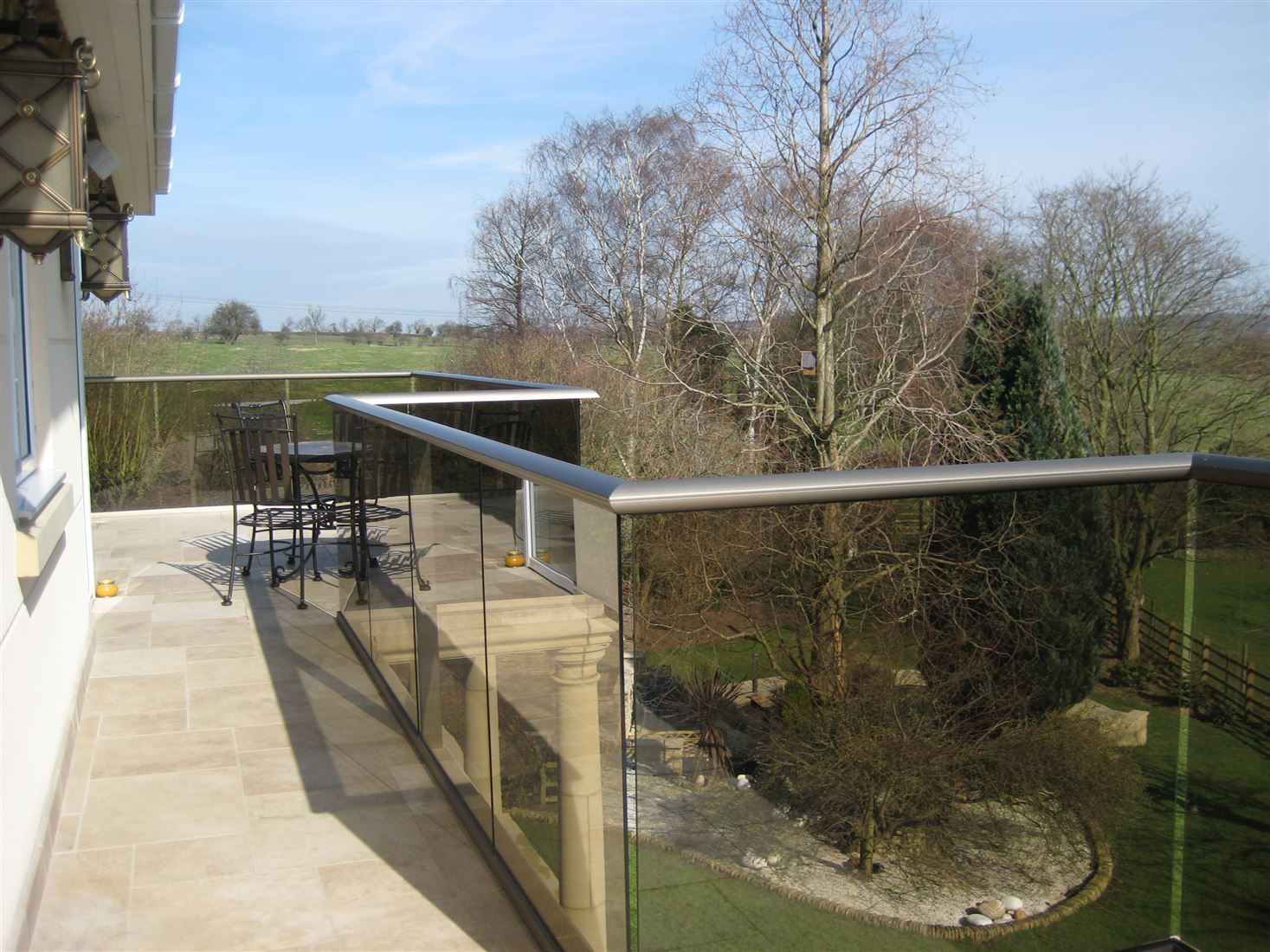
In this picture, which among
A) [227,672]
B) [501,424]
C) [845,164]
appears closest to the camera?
[227,672]

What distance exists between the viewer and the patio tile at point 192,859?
2.84 meters

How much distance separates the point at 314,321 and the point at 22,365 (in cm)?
2652

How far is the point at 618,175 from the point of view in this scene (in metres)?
24.8

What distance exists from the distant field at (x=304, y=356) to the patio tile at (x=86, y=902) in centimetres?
1273

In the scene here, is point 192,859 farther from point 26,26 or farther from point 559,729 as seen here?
point 26,26

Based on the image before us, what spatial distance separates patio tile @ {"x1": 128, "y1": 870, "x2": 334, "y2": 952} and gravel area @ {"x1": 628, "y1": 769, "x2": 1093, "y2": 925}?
3.99 feet

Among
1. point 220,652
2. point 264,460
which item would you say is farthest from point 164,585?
point 220,652

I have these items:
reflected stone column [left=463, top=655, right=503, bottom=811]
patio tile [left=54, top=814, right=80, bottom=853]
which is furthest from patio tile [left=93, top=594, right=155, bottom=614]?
reflected stone column [left=463, top=655, right=503, bottom=811]

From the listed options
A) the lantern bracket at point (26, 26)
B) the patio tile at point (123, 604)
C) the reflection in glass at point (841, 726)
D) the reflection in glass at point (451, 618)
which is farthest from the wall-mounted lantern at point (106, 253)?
the reflection in glass at point (841, 726)

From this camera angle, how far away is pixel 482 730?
2.79 meters

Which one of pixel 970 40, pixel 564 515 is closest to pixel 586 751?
pixel 564 515

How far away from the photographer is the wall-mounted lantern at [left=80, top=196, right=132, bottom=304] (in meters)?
6.54

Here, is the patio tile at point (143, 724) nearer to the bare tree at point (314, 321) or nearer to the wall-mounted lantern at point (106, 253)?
the wall-mounted lantern at point (106, 253)

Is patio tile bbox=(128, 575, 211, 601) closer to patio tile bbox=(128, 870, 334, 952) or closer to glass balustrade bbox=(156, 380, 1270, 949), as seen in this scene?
patio tile bbox=(128, 870, 334, 952)
